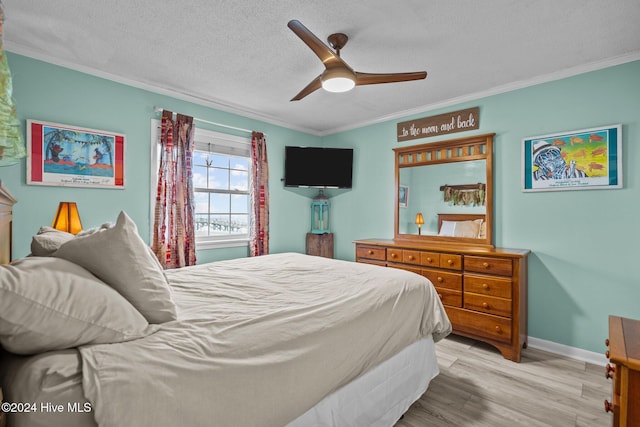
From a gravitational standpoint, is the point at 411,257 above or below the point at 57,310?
below

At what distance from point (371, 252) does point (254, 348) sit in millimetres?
2699

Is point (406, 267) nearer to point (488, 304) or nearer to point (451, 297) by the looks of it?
point (451, 297)

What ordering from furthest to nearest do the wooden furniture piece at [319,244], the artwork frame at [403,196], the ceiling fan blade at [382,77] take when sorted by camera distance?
the wooden furniture piece at [319,244], the artwork frame at [403,196], the ceiling fan blade at [382,77]

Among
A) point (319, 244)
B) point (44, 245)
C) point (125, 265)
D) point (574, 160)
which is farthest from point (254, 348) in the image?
point (319, 244)

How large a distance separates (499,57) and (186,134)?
3164 mm

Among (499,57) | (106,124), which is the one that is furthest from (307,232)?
(499,57)

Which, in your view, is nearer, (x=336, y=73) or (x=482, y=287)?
(x=336, y=73)

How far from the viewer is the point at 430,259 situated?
10.4 feet

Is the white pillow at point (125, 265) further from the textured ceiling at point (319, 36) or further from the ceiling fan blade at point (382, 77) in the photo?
the ceiling fan blade at point (382, 77)

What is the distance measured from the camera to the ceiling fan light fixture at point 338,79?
2070 mm

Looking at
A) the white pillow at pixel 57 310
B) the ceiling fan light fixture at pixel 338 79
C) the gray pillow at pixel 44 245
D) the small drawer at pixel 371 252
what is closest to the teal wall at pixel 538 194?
the small drawer at pixel 371 252

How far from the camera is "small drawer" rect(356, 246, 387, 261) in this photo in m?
3.55

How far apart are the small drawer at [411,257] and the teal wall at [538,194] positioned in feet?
2.89

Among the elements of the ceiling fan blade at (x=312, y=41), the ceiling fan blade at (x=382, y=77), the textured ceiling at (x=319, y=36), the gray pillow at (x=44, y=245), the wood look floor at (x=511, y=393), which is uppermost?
the textured ceiling at (x=319, y=36)
